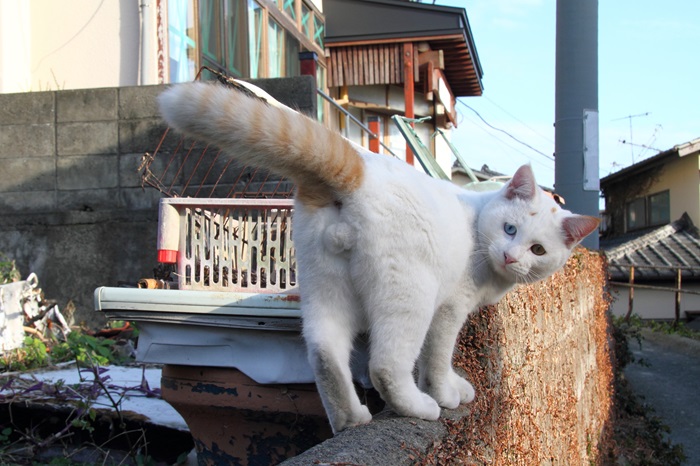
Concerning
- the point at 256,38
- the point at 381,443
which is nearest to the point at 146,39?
the point at 256,38

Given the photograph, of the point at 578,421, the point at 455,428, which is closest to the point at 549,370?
the point at 578,421

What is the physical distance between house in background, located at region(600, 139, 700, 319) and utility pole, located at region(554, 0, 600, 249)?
9362 millimetres

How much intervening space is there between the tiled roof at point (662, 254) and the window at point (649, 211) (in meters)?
1.17

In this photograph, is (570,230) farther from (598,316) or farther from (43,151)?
(43,151)

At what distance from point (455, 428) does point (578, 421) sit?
275cm

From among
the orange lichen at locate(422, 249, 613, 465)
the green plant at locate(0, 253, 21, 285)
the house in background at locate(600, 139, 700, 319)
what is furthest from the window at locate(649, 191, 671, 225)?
the green plant at locate(0, 253, 21, 285)

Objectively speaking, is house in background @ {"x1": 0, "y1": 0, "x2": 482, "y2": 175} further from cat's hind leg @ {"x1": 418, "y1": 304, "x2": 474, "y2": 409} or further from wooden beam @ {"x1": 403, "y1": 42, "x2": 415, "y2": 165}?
cat's hind leg @ {"x1": 418, "y1": 304, "x2": 474, "y2": 409}

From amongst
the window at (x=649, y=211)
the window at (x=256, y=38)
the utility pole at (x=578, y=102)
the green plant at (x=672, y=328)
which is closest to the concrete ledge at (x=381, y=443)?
the utility pole at (x=578, y=102)

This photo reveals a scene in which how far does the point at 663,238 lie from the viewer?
57.9 feet

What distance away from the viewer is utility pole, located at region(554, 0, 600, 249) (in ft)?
18.8

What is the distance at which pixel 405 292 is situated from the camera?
1893 millimetres

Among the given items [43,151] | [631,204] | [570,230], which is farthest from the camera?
[631,204]

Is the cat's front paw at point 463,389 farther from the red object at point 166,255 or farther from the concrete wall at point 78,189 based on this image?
the concrete wall at point 78,189

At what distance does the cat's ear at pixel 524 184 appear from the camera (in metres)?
2.30
